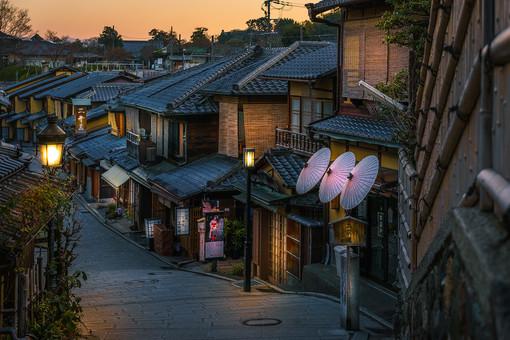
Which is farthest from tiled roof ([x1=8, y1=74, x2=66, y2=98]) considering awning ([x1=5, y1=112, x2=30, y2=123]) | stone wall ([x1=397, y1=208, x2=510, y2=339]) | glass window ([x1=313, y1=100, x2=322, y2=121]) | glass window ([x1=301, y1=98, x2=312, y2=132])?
stone wall ([x1=397, y1=208, x2=510, y2=339])

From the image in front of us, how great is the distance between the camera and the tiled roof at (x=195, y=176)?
92.5 ft

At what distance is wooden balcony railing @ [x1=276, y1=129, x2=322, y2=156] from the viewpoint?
24267 mm

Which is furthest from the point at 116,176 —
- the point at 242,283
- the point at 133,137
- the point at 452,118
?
the point at 452,118

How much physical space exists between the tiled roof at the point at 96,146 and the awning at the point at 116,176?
363cm

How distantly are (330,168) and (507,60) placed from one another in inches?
477

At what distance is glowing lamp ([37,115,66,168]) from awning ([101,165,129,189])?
75.6ft

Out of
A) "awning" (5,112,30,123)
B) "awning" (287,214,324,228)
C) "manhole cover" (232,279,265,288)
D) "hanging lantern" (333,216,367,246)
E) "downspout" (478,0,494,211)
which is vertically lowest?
"manhole cover" (232,279,265,288)

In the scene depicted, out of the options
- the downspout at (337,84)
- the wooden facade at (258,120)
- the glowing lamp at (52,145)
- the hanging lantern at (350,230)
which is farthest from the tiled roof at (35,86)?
the glowing lamp at (52,145)

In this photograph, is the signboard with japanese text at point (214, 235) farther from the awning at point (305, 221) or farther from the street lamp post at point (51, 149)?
the street lamp post at point (51, 149)

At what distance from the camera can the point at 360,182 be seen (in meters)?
14.3

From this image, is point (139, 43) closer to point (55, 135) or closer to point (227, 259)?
point (227, 259)

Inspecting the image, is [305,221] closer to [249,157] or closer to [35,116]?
[249,157]

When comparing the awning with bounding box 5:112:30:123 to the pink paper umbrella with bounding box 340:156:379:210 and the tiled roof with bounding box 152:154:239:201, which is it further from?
the pink paper umbrella with bounding box 340:156:379:210

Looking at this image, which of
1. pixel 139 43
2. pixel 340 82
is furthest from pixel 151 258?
pixel 139 43
